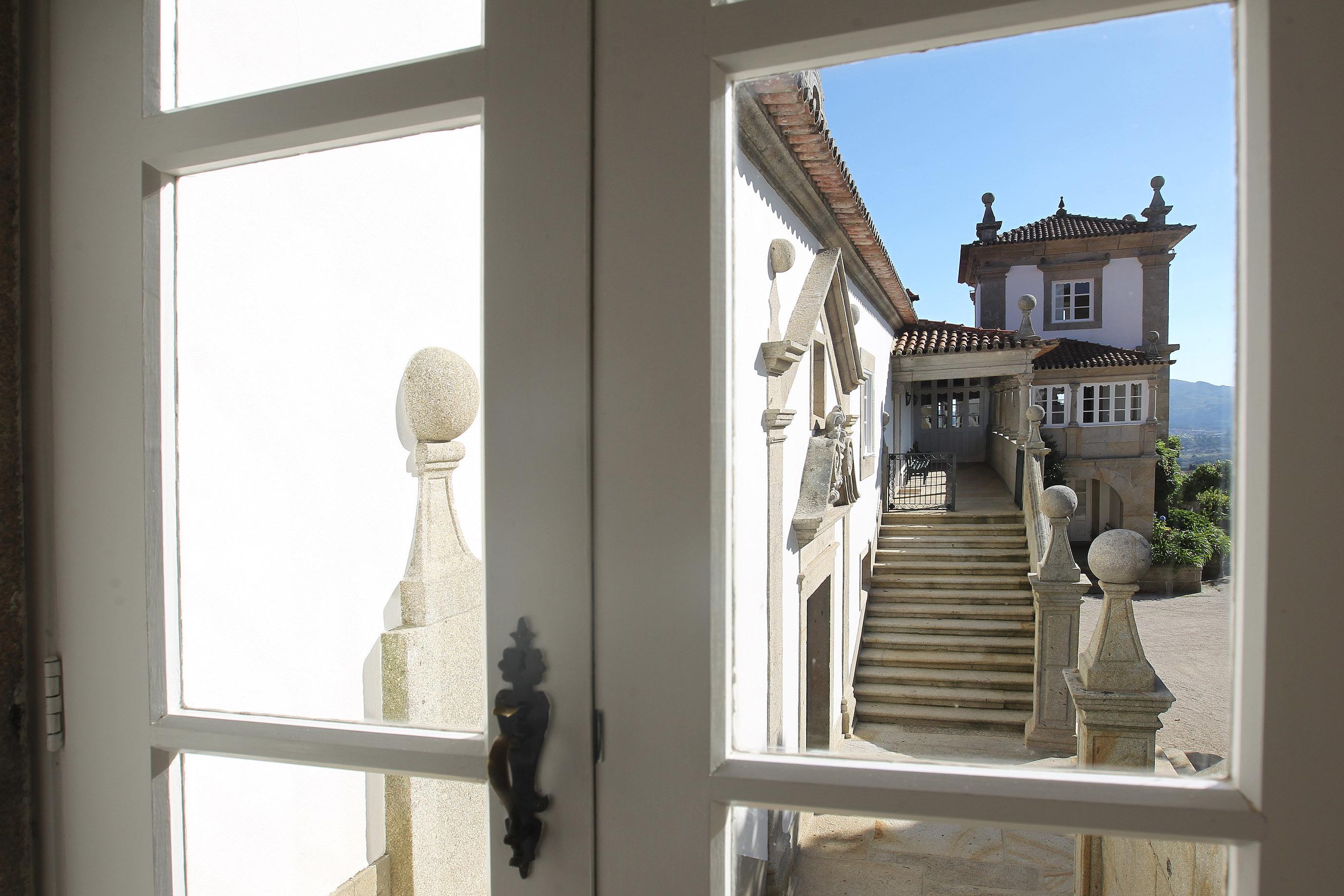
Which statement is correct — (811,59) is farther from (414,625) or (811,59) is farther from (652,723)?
(414,625)

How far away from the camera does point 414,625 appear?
1644 millimetres

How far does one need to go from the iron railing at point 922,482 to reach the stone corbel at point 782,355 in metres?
0.26

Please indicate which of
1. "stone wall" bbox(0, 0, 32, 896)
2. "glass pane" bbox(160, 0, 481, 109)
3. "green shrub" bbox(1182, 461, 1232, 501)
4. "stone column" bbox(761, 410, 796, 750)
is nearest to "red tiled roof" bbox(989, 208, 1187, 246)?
"green shrub" bbox(1182, 461, 1232, 501)

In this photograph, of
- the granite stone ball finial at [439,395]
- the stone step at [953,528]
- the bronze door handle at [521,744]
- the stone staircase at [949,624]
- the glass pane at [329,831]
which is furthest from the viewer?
the glass pane at [329,831]

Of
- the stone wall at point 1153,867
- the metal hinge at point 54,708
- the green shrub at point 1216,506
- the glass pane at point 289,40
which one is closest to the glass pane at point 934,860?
the stone wall at point 1153,867

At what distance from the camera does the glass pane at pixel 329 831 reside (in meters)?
1.33

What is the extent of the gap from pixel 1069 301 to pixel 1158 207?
19 centimetres

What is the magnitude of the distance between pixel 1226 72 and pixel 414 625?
1679 mm

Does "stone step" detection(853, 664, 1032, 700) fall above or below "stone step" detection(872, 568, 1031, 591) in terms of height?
below

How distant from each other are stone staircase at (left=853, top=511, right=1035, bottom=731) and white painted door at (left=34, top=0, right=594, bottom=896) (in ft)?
1.62

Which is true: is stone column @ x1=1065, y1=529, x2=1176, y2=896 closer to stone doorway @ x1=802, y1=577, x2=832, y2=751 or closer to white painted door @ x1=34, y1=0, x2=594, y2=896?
stone doorway @ x1=802, y1=577, x2=832, y2=751

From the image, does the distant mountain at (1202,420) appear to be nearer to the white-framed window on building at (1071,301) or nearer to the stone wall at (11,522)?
the white-framed window on building at (1071,301)

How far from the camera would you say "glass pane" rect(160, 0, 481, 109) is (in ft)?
3.52

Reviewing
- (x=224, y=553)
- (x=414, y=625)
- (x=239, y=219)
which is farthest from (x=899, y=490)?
Result: (x=239, y=219)
